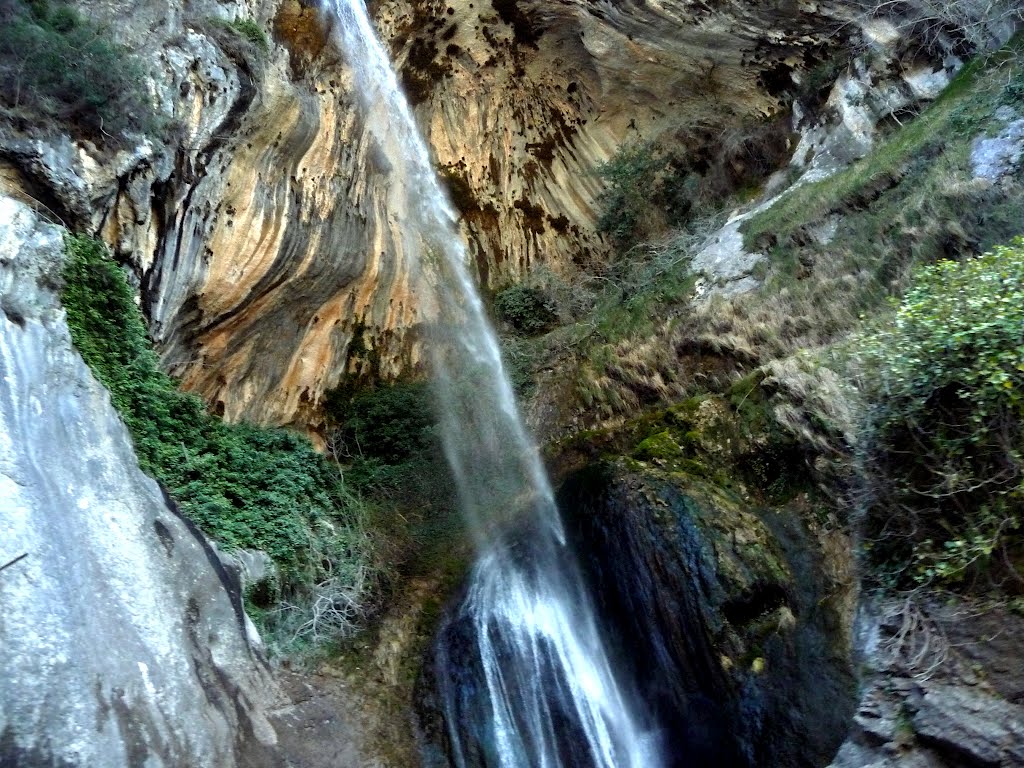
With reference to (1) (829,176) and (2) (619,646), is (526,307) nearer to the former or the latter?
(1) (829,176)

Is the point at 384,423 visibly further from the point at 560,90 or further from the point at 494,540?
the point at 560,90

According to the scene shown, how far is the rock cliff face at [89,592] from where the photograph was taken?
4.86 m

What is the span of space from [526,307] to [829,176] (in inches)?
206

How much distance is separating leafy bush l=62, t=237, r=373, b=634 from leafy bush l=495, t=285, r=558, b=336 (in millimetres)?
4831

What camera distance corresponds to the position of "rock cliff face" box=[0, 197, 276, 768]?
191 inches

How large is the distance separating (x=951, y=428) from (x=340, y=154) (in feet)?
29.6

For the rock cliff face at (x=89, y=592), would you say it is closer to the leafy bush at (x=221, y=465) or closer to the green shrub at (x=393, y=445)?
the leafy bush at (x=221, y=465)

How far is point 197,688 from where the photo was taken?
19.4ft

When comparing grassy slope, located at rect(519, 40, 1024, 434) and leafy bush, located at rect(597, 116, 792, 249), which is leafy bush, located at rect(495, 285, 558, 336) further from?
leafy bush, located at rect(597, 116, 792, 249)

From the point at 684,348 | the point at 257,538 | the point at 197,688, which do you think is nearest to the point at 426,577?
the point at 257,538

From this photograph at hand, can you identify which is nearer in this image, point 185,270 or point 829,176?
point 185,270

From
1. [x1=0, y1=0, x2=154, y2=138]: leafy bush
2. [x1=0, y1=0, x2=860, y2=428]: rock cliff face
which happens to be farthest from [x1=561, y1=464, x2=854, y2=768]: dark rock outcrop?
[x1=0, y1=0, x2=154, y2=138]: leafy bush

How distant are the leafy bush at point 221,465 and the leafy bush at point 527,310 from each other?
4831mm

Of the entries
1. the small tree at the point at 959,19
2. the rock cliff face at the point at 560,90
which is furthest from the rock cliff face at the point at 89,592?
the small tree at the point at 959,19
